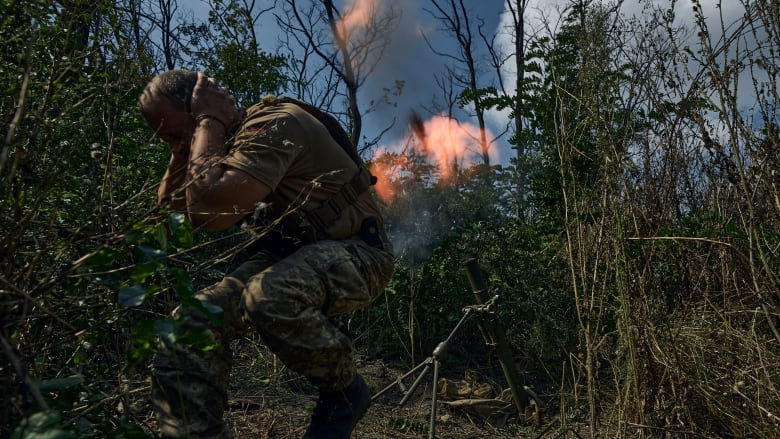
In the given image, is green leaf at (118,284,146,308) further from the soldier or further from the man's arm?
the man's arm

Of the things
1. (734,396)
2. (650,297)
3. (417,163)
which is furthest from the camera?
(417,163)

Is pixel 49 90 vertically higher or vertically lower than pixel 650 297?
higher

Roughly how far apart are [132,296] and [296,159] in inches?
43.8

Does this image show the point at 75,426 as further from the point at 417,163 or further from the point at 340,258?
the point at 417,163

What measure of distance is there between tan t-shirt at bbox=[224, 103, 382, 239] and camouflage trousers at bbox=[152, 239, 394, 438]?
201 mm

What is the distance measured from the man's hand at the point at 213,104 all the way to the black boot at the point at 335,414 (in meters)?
1.17

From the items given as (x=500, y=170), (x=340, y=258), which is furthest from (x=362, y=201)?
(x=500, y=170)

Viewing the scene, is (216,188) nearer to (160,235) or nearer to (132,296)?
Result: (160,235)

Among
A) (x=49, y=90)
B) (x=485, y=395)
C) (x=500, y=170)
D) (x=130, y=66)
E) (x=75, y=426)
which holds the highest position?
(x=500, y=170)

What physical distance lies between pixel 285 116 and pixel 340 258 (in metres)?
0.59

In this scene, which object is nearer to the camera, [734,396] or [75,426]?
[75,426]

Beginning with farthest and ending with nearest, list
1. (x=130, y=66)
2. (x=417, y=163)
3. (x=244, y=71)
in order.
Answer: (x=417, y=163), (x=244, y=71), (x=130, y=66)

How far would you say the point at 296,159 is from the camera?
2422 millimetres

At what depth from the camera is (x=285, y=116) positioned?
7.75ft
